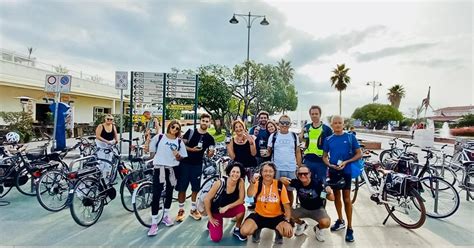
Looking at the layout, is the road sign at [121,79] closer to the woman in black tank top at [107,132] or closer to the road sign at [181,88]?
the road sign at [181,88]

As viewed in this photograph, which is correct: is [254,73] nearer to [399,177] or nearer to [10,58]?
[10,58]

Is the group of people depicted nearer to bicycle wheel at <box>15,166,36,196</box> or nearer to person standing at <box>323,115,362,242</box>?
person standing at <box>323,115,362,242</box>

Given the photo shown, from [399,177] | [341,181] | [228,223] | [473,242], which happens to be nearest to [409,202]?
A: [399,177]

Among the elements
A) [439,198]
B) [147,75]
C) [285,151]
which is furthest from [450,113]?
[285,151]

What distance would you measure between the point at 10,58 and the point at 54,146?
1168 cm

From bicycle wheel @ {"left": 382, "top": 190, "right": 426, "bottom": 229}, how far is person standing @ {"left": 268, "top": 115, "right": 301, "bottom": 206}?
149 centimetres

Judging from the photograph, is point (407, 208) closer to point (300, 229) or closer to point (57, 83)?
point (300, 229)

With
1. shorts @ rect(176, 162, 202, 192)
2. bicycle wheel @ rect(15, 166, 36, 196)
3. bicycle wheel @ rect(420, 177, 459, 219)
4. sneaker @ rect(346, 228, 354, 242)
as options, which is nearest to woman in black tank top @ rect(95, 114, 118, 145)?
bicycle wheel @ rect(15, 166, 36, 196)

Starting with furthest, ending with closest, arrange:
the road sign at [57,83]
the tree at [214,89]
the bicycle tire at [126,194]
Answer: the tree at [214,89]
the road sign at [57,83]
the bicycle tire at [126,194]

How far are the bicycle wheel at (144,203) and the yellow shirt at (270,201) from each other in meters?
1.47

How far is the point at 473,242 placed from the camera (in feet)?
11.9

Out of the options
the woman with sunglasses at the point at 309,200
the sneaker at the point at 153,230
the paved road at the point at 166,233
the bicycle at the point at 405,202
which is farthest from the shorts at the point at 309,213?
the sneaker at the point at 153,230

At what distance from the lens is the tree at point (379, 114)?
42.5 metres

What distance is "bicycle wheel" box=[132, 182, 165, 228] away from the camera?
3847 mm
